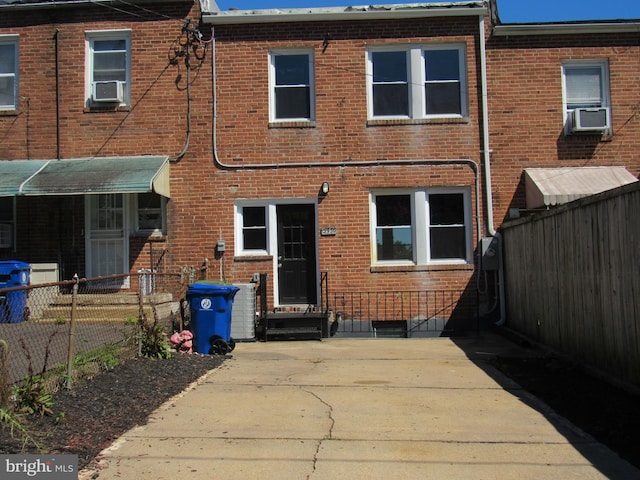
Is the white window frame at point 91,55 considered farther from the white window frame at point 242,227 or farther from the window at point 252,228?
the window at point 252,228

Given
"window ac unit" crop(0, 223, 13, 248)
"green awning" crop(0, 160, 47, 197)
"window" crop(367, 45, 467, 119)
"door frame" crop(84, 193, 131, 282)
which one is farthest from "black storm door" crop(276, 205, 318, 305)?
"window ac unit" crop(0, 223, 13, 248)

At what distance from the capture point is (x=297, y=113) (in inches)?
482

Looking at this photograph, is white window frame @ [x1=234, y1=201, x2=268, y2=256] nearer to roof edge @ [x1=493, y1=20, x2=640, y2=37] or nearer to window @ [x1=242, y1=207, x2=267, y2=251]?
window @ [x1=242, y1=207, x2=267, y2=251]

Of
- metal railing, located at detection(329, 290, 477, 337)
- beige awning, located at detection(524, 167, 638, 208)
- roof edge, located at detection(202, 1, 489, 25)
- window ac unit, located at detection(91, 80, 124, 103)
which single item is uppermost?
roof edge, located at detection(202, 1, 489, 25)

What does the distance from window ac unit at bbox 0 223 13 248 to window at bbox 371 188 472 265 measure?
7.49m

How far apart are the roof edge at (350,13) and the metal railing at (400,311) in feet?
18.6

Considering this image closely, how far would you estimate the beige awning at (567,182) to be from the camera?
10.9 metres

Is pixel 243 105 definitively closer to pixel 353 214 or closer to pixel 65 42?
pixel 353 214

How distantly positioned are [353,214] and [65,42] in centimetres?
706

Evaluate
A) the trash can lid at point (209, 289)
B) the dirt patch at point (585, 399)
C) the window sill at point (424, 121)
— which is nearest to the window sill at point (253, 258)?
the trash can lid at point (209, 289)

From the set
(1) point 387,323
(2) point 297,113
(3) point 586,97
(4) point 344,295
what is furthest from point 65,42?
(3) point 586,97

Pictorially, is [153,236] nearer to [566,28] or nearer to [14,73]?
[14,73]
